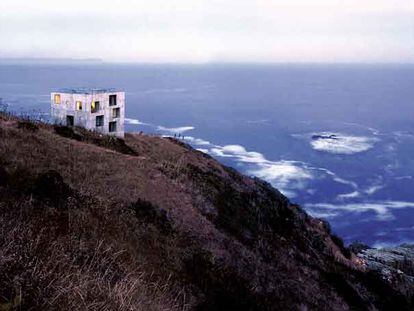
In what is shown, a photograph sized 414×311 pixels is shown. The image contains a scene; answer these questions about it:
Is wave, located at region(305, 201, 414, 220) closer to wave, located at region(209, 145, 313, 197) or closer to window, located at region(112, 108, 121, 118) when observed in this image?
wave, located at region(209, 145, 313, 197)

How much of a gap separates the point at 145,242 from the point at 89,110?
134ft

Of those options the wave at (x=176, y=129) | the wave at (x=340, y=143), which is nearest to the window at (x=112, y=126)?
the wave at (x=176, y=129)

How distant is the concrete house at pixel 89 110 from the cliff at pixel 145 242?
55.1ft

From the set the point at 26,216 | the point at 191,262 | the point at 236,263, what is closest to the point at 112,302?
the point at 26,216

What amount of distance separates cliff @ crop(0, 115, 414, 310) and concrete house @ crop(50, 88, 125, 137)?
16.8 meters

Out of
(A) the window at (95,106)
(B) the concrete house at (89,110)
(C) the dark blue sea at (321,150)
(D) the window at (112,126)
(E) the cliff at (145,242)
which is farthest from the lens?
(C) the dark blue sea at (321,150)

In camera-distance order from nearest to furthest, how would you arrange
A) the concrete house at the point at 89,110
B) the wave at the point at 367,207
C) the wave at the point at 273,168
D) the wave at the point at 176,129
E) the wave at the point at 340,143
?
the concrete house at the point at 89,110 < the wave at the point at 367,207 < the wave at the point at 273,168 < the wave at the point at 340,143 < the wave at the point at 176,129

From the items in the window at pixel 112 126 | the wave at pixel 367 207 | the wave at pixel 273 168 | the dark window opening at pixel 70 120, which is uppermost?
the dark window opening at pixel 70 120

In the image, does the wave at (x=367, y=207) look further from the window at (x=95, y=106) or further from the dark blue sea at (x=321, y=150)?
the window at (x=95, y=106)

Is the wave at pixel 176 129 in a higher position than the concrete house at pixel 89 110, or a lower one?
lower

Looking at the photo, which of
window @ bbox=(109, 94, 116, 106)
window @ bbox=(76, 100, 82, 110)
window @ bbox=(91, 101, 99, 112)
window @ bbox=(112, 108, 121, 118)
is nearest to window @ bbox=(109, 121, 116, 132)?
window @ bbox=(112, 108, 121, 118)

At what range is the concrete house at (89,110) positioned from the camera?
5466 centimetres

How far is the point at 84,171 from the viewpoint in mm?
22391

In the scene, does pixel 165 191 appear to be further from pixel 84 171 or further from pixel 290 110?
pixel 290 110
